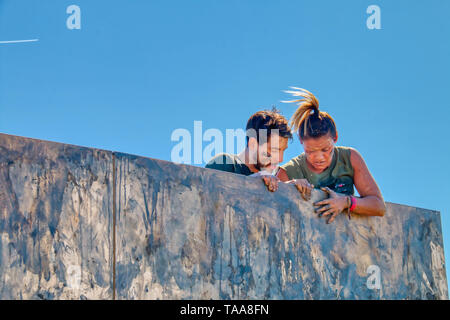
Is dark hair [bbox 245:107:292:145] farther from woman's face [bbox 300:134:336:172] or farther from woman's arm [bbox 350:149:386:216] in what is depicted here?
woman's arm [bbox 350:149:386:216]

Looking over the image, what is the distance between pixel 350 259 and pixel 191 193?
6.31ft

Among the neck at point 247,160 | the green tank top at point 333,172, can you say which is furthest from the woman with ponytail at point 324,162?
the neck at point 247,160

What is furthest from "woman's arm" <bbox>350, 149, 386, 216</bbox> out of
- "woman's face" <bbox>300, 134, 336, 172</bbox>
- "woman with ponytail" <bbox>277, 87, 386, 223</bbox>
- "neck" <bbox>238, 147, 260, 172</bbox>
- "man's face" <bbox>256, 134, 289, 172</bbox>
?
"neck" <bbox>238, 147, 260, 172</bbox>

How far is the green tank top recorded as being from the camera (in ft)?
20.1

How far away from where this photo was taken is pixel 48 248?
385cm

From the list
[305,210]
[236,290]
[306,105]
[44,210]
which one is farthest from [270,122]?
[44,210]

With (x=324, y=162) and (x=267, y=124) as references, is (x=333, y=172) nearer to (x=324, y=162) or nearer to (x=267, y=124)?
(x=324, y=162)

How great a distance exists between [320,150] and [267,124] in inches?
23.8

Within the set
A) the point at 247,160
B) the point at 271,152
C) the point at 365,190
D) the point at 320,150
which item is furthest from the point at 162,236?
the point at 365,190

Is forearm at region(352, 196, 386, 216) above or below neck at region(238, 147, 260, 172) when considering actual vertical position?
below
